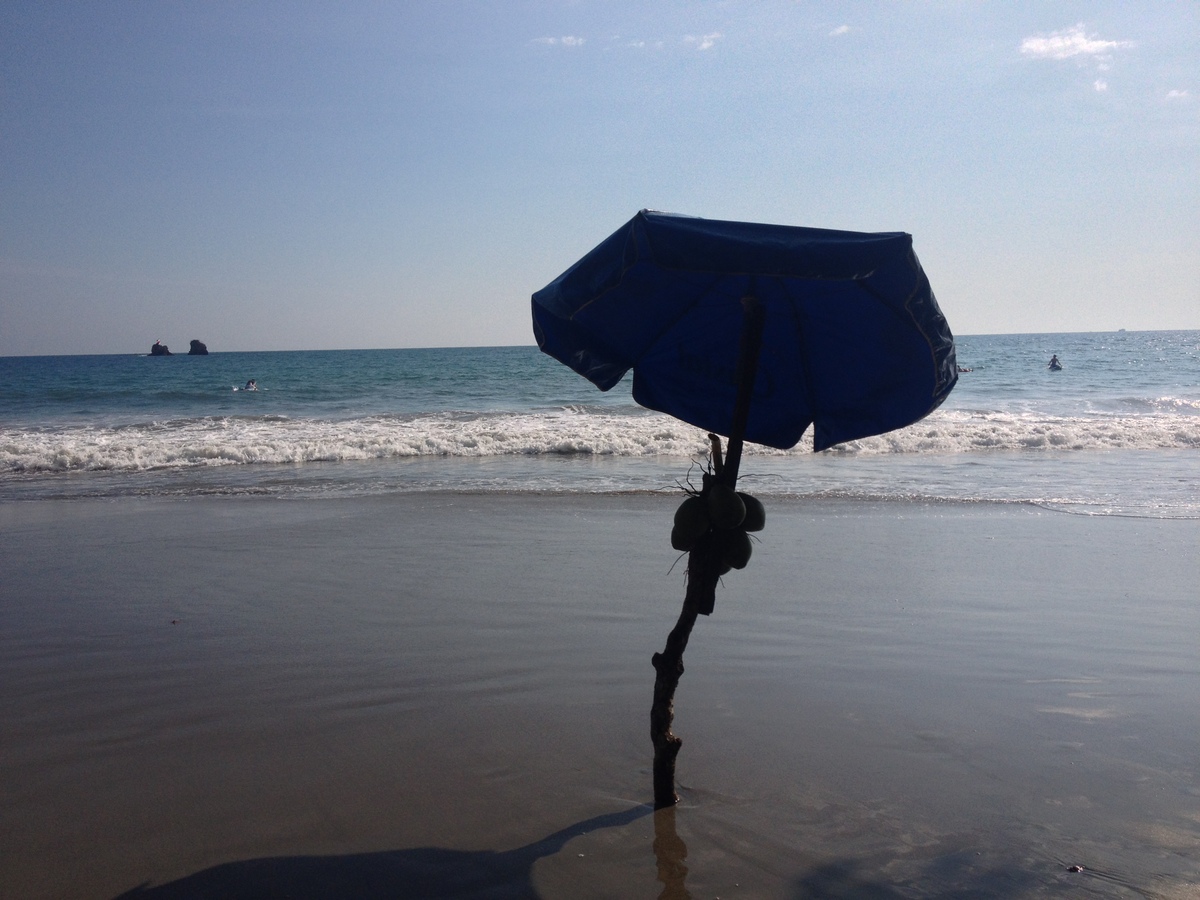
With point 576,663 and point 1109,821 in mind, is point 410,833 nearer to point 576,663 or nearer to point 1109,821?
point 576,663

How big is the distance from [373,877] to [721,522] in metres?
1.68

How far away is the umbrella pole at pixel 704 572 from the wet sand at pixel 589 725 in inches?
15.4

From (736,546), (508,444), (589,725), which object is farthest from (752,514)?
(508,444)

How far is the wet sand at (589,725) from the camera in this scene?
2980 millimetres

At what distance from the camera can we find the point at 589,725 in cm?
410

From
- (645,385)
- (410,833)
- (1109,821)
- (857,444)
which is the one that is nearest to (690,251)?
(645,385)

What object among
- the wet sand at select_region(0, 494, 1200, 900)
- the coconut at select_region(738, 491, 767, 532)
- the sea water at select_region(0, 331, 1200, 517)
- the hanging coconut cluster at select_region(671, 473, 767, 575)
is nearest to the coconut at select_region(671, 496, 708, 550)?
the hanging coconut cluster at select_region(671, 473, 767, 575)

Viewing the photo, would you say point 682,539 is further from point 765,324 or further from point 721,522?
point 765,324

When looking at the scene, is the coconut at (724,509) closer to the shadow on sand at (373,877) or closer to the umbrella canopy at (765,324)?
the umbrella canopy at (765,324)

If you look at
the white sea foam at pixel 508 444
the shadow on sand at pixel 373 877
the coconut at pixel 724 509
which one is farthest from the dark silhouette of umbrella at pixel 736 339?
the white sea foam at pixel 508 444

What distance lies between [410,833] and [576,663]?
1820 mm

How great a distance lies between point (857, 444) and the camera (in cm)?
1537

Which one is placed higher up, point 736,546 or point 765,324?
point 765,324

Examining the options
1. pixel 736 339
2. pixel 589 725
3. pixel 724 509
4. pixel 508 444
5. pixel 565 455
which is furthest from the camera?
pixel 508 444
